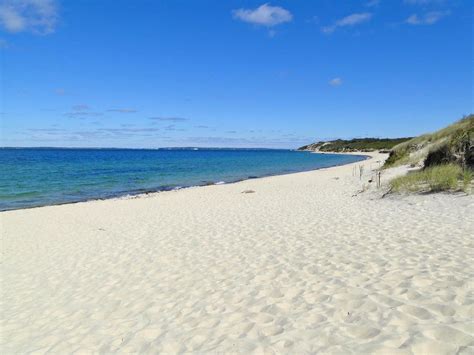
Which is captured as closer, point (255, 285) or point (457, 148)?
point (255, 285)

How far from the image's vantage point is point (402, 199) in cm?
1302

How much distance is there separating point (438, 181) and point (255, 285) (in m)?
11.1

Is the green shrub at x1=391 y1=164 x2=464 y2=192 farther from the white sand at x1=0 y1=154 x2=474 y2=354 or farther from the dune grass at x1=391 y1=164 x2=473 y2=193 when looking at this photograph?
the white sand at x1=0 y1=154 x2=474 y2=354

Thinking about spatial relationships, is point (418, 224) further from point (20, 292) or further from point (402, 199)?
point (20, 292)

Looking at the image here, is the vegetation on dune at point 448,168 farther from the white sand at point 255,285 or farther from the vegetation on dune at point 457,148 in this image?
the white sand at point 255,285

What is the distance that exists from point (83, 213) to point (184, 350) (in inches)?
533

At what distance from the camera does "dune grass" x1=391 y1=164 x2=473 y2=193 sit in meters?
13.1

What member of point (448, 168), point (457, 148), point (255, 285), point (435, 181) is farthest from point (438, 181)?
point (255, 285)

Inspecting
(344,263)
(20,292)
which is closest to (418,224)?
(344,263)

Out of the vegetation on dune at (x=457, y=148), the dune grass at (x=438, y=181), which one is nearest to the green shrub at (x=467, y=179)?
the dune grass at (x=438, y=181)

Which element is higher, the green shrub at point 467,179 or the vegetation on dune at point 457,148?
the vegetation on dune at point 457,148

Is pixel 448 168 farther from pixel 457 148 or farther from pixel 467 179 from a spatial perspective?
pixel 457 148

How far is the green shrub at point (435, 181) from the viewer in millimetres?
13227

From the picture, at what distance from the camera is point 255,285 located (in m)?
5.91
